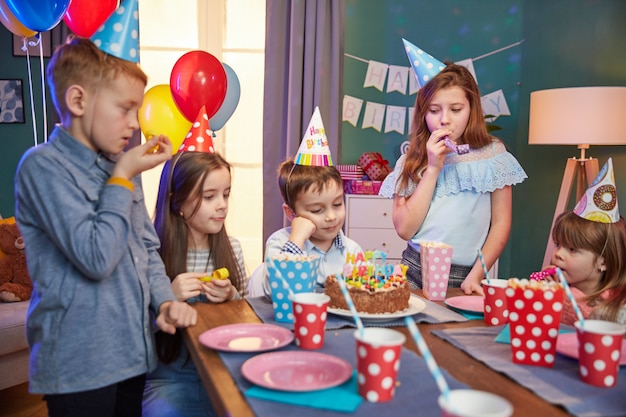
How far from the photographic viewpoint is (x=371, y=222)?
4.04 metres

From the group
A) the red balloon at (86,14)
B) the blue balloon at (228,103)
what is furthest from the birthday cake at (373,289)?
the blue balloon at (228,103)

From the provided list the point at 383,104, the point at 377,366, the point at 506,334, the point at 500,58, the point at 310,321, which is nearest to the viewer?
the point at 377,366

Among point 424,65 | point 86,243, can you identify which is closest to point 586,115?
point 424,65

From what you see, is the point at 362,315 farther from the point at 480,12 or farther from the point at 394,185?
the point at 480,12

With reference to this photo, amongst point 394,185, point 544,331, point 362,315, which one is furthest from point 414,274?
point 544,331

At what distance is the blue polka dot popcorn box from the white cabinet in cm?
267

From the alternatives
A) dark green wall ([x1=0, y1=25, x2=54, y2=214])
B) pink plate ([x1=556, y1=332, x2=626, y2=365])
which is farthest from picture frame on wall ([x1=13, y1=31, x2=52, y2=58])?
pink plate ([x1=556, y1=332, x2=626, y2=365])

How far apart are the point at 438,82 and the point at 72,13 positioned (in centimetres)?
178

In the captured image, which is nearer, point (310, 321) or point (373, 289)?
point (310, 321)

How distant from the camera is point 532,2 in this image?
464 centimetres

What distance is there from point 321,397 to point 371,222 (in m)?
3.15

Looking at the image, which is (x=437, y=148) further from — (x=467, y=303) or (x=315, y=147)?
(x=467, y=303)

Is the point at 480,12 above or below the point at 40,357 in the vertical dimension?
above

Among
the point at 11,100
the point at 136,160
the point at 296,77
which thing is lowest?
the point at 136,160
